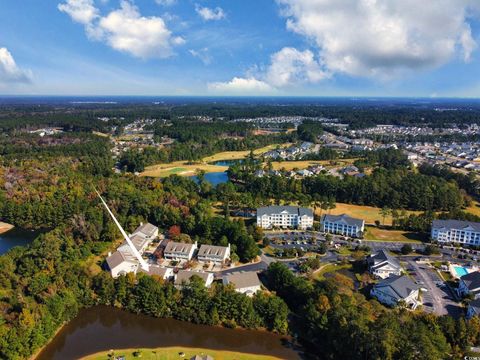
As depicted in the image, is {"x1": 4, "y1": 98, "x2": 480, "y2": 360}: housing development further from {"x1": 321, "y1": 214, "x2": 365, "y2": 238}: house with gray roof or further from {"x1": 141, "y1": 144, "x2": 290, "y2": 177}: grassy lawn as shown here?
{"x1": 141, "y1": 144, "x2": 290, "y2": 177}: grassy lawn

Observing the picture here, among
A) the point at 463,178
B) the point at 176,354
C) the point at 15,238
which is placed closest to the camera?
the point at 176,354

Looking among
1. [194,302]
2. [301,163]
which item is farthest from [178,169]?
[194,302]

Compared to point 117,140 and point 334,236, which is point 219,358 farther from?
point 117,140

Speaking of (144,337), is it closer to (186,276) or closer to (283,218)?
(186,276)

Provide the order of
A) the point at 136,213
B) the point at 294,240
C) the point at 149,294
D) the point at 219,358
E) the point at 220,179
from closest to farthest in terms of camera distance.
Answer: the point at 219,358 < the point at 149,294 < the point at 294,240 < the point at 136,213 < the point at 220,179

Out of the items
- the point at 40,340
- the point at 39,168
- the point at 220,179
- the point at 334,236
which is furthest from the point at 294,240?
the point at 39,168

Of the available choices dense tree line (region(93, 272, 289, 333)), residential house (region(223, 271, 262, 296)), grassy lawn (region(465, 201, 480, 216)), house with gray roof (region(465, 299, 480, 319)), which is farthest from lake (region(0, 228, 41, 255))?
Result: grassy lawn (region(465, 201, 480, 216))
